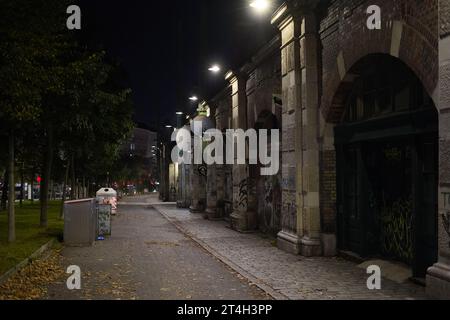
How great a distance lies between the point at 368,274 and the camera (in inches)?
390

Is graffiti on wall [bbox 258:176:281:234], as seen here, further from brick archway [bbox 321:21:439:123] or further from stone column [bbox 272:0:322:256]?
brick archway [bbox 321:21:439:123]

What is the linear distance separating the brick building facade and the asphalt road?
2703mm

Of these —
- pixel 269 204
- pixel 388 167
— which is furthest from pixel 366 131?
pixel 269 204

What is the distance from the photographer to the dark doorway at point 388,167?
876 centimetres

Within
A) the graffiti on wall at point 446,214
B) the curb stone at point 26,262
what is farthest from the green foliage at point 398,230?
the curb stone at point 26,262

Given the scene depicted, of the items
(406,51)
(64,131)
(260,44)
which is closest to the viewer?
(406,51)

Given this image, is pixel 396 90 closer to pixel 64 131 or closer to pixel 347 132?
pixel 347 132

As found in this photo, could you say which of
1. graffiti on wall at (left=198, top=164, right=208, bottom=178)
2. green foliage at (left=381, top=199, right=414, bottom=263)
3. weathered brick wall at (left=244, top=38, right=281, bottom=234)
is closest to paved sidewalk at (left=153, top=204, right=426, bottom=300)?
green foliage at (left=381, top=199, right=414, bottom=263)

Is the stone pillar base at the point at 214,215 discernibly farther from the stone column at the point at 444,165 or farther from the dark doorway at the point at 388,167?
the stone column at the point at 444,165

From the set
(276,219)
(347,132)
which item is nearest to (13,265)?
(347,132)

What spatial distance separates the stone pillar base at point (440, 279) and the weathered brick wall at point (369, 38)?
2436mm

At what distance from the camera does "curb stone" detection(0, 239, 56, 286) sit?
8975 millimetres

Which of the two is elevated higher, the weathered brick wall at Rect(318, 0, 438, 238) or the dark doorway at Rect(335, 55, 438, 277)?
the weathered brick wall at Rect(318, 0, 438, 238)

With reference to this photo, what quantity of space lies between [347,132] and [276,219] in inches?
229
